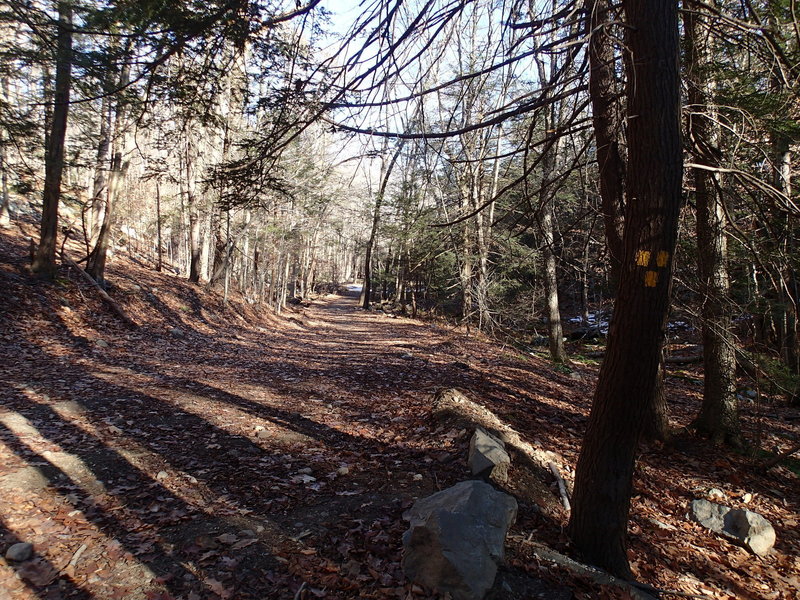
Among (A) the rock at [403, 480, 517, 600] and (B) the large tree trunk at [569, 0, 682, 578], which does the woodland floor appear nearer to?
(A) the rock at [403, 480, 517, 600]

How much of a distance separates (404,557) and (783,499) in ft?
16.4

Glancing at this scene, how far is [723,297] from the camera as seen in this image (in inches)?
209

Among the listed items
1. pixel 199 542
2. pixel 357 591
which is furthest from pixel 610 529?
pixel 199 542

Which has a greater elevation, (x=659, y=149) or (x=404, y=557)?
(x=659, y=149)

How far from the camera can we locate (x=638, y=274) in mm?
2957

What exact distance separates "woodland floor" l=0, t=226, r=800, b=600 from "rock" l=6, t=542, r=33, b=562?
6 cm

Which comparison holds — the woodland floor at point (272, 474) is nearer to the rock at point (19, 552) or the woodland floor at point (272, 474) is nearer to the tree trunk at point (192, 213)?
the rock at point (19, 552)

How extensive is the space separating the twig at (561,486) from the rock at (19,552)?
4339 millimetres

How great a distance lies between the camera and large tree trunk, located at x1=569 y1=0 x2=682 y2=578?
280 cm

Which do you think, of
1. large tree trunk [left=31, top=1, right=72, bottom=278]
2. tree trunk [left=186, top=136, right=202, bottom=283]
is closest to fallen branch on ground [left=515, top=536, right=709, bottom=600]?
large tree trunk [left=31, top=1, right=72, bottom=278]

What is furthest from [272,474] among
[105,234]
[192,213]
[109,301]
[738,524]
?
[192,213]

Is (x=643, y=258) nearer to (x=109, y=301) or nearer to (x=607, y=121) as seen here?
(x=607, y=121)

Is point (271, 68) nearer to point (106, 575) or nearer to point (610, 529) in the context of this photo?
point (106, 575)

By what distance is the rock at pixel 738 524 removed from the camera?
425 cm
